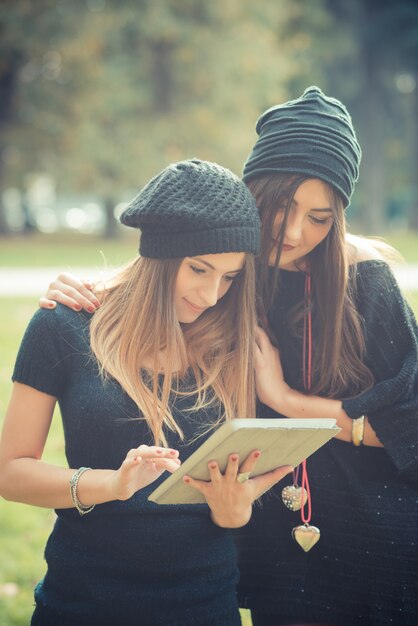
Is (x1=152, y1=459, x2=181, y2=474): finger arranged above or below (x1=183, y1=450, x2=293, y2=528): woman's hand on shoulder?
above

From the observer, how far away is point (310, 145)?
8.84 feet

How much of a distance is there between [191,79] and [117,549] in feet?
82.3

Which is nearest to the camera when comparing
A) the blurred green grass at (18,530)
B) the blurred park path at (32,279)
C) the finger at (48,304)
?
the finger at (48,304)

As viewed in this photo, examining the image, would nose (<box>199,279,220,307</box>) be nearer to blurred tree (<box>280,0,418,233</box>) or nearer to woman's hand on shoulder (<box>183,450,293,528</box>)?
woman's hand on shoulder (<box>183,450,293,528</box>)

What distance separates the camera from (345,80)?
99.3 feet

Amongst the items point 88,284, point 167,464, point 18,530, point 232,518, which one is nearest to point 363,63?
point 18,530

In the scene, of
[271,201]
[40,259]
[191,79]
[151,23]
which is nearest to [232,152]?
[191,79]

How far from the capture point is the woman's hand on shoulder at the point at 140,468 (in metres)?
2.06

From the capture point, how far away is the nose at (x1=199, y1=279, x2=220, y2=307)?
253cm

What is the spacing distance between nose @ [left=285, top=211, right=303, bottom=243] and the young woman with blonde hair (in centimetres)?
20

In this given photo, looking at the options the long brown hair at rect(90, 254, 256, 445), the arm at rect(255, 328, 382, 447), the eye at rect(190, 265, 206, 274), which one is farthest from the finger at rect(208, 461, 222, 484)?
the eye at rect(190, 265, 206, 274)

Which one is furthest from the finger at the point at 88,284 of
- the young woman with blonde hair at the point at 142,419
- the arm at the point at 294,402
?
the arm at the point at 294,402

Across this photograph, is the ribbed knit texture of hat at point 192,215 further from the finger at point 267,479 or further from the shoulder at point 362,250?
the finger at point 267,479

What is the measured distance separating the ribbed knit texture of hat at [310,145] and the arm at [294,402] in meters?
0.60
